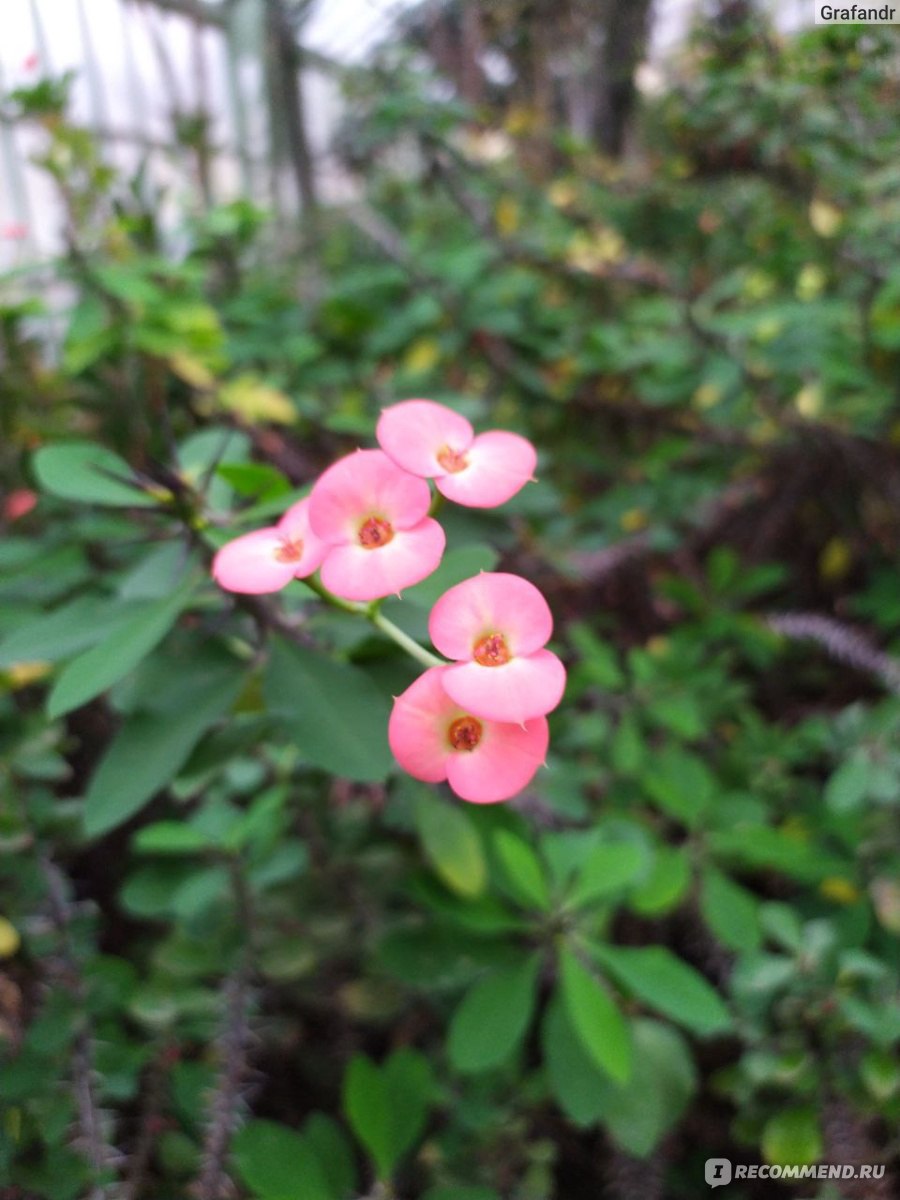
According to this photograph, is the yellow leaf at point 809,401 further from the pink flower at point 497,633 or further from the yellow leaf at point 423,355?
the pink flower at point 497,633

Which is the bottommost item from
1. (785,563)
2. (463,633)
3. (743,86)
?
(785,563)

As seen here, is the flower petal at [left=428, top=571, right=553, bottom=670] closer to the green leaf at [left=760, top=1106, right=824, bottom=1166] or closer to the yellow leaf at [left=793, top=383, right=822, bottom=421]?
the green leaf at [left=760, top=1106, right=824, bottom=1166]

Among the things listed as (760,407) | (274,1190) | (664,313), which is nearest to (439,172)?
(664,313)

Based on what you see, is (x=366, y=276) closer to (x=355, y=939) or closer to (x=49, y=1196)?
(x=355, y=939)

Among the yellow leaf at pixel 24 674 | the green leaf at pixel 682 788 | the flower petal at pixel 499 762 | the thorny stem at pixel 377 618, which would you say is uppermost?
the thorny stem at pixel 377 618

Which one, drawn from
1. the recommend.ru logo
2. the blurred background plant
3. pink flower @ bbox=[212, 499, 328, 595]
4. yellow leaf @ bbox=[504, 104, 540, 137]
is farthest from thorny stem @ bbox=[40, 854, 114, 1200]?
yellow leaf @ bbox=[504, 104, 540, 137]

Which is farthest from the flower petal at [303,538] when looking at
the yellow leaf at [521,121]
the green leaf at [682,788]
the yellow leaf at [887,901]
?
the yellow leaf at [521,121]

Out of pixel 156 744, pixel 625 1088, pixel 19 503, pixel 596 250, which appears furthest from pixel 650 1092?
pixel 596 250

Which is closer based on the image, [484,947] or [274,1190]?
[274,1190]
